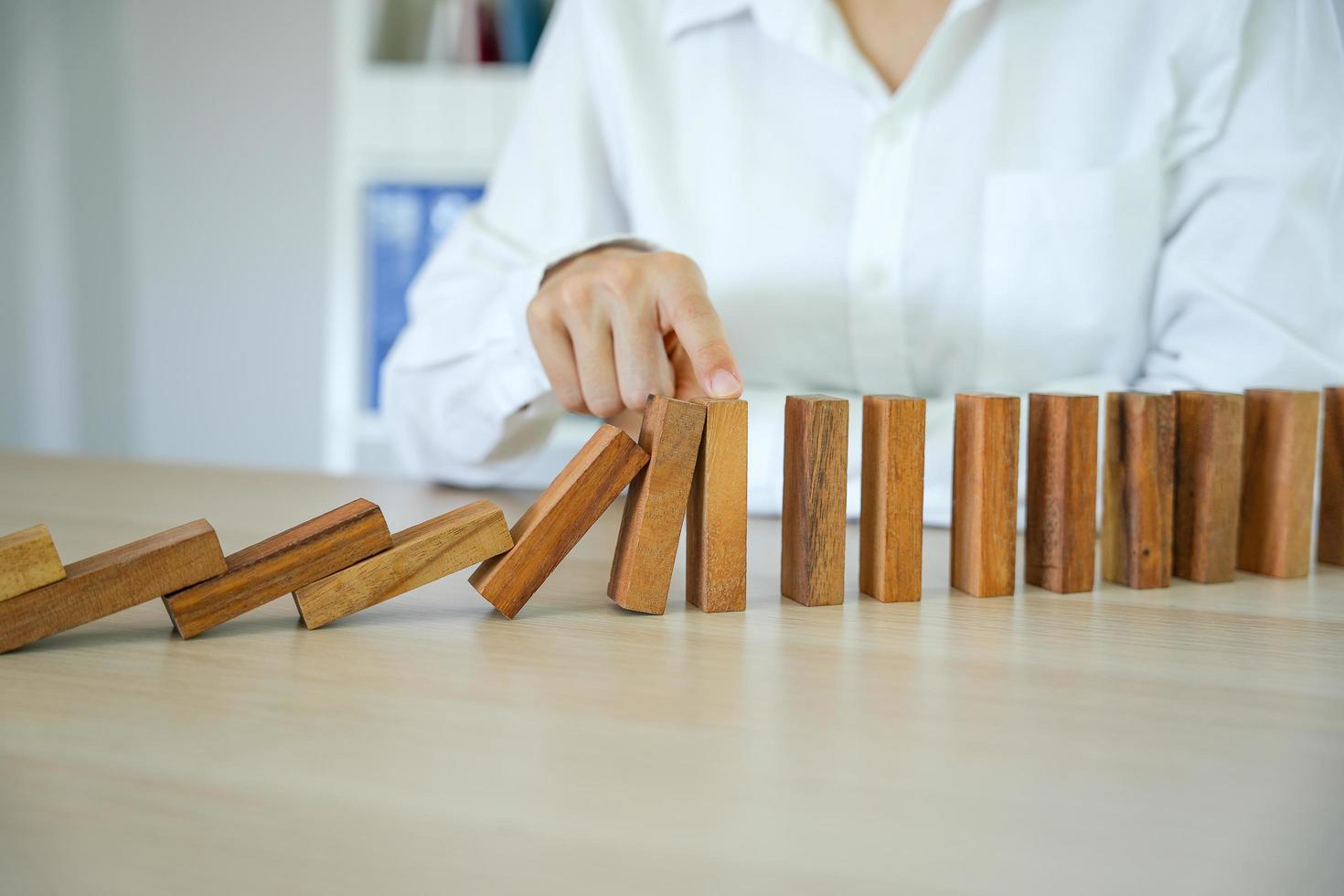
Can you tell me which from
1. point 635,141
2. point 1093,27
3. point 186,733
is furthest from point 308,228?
point 186,733

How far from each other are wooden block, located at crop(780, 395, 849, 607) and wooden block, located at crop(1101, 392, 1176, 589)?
17 centimetres

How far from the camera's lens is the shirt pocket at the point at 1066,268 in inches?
35.1

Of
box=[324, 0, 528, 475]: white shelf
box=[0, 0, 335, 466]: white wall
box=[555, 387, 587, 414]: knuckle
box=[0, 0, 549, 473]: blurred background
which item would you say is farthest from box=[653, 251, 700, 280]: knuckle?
box=[0, 0, 335, 466]: white wall

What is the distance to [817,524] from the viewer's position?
1.63 feet

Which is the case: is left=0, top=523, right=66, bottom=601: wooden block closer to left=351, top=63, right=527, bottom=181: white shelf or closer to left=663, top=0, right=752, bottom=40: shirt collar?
left=663, top=0, right=752, bottom=40: shirt collar

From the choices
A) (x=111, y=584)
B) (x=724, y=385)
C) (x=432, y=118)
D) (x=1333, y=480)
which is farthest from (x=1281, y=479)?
(x=432, y=118)

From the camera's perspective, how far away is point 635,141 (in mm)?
999

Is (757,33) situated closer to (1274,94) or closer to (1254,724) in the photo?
(1274,94)

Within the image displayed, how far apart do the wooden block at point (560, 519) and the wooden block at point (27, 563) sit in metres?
0.17

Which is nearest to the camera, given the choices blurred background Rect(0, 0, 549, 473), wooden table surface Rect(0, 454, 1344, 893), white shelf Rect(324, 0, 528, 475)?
wooden table surface Rect(0, 454, 1344, 893)

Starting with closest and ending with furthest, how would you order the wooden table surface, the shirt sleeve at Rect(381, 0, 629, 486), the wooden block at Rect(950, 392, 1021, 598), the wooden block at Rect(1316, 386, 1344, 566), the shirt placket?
the wooden table surface, the wooden block at Rect(950, 392, 1021, 598), the wooden block at Rect(1316, 386, 1344, 566), the shirt sleeve at Rect(381, 0, 629, 486), the shirt placket

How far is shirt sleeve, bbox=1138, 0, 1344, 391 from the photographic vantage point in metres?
0.84

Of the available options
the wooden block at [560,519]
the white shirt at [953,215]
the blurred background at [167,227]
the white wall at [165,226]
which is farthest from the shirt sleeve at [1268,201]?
the white wall at [165,226]

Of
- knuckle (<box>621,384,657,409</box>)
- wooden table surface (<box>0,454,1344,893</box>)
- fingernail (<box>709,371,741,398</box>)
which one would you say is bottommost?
wooden table surface (<box>0,454,1344,893</box>)
